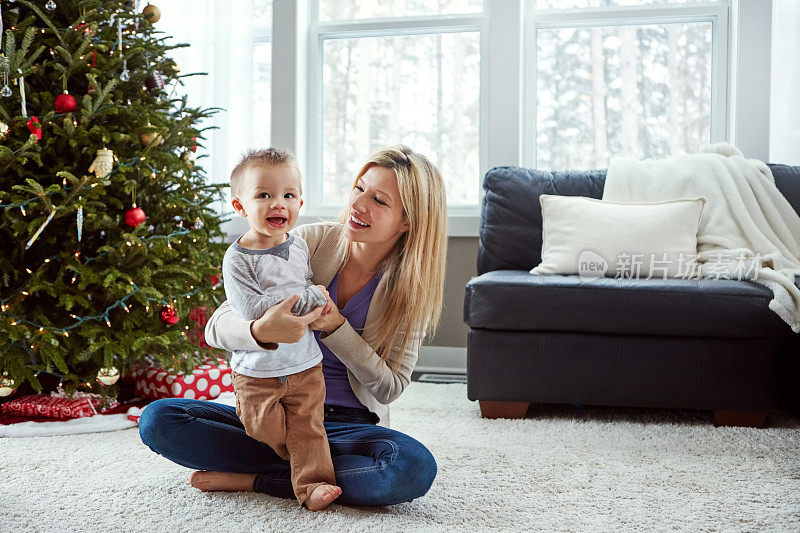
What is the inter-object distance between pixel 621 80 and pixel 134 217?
7.98 feet

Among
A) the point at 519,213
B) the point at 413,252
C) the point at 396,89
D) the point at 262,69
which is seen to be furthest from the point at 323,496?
the point at 262,69

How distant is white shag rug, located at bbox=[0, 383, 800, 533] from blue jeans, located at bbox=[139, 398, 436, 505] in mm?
53

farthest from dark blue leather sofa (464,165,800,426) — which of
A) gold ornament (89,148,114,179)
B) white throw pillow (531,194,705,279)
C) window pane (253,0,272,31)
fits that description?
window pane (253,0,272,31)

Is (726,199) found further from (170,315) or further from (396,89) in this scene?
(170,315)

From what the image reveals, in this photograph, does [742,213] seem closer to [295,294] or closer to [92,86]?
[295,294]

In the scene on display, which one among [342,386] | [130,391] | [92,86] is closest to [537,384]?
[342,386]

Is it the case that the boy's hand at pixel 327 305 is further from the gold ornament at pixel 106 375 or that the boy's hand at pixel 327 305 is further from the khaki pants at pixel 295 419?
the gold ornament at pixel 106 375

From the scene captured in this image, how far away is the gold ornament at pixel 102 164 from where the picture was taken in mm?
2359

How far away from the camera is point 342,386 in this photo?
66.1 inches

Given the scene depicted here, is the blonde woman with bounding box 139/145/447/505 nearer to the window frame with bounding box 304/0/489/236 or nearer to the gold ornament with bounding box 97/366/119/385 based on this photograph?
the gold ornament with bounding box 97/366/119/385

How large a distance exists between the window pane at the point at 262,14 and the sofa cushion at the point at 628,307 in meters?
2.20

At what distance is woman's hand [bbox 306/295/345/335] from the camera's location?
1479 millimetres

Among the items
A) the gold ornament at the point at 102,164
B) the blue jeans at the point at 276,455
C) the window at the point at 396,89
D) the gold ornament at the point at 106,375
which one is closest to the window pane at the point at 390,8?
the window at the point at 396,89

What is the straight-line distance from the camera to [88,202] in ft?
7.72
